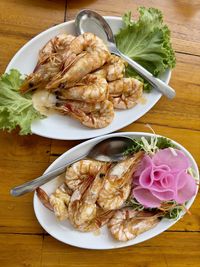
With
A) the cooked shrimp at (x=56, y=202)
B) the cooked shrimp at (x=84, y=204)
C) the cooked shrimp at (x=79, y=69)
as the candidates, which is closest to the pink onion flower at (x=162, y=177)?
the cooked shrimp at (x=84, y=204)

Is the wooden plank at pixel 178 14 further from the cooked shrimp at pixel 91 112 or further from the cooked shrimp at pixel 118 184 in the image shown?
the cooked shrimp at pixel 118 184

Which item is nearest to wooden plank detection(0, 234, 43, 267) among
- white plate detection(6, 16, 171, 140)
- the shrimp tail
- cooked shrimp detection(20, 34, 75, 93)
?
the shrimp tail

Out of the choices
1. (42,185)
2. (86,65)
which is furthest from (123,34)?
(42,185)

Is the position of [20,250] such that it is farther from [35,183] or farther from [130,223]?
[130,223]

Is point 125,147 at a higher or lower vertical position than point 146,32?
lower

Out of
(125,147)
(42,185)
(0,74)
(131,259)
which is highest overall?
(0,74)

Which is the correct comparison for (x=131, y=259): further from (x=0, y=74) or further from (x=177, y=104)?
(x=0, y=74)

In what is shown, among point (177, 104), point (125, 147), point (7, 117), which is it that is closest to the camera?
point (7, 117)

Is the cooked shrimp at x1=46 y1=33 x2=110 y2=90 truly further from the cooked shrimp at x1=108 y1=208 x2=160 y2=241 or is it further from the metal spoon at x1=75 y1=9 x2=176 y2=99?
the cooked shrimp at x1=108 y1=208 x2=160 y2=241
